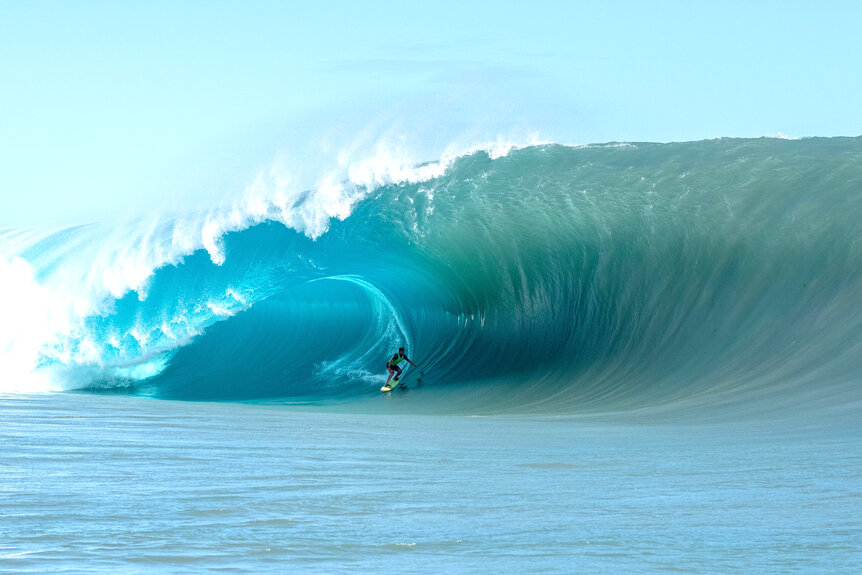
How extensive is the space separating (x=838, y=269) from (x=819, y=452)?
5961 mm

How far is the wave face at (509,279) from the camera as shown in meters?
11.4

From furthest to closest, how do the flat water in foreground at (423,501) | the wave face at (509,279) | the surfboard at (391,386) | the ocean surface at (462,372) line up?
the surfboard at (391,386), the wave face at (509,279), the ocean surface at (462,372), the flat water in foreground at (423,501)

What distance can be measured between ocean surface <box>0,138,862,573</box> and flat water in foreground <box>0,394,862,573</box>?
0.02m

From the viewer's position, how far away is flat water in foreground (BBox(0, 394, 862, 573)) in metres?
3.08

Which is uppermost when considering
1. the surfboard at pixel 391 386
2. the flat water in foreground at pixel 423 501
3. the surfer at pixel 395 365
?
the flat water in foreground at pixel 423 501

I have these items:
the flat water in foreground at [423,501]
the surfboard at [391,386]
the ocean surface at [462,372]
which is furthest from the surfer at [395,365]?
the flat water in foreground at [423,501]

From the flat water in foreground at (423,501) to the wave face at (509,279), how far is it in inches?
183

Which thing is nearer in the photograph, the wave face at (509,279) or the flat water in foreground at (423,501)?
the flat water in foreground at (423,501)

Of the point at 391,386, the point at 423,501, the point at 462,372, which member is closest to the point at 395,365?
the point at 391,386

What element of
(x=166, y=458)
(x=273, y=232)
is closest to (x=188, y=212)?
(x=273, y=232)

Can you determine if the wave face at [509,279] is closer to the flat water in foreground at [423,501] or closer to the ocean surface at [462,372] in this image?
the ocean surface at [462,372]

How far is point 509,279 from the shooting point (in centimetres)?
1421

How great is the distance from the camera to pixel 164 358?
14.6 meters

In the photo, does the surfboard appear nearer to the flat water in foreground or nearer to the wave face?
the wave face
